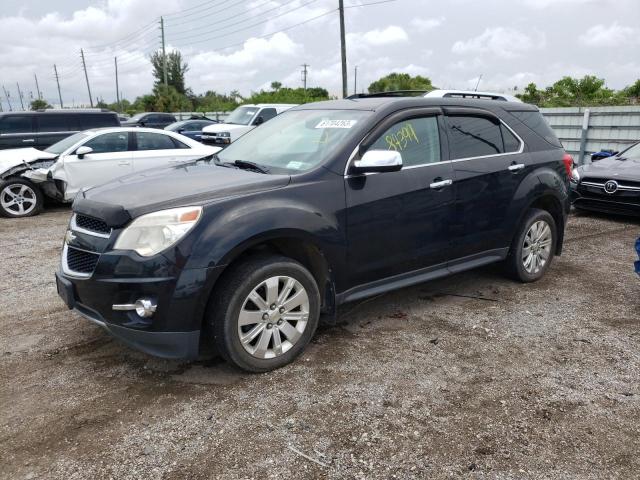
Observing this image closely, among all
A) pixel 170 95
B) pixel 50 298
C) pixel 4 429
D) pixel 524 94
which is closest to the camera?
pixel 4 429

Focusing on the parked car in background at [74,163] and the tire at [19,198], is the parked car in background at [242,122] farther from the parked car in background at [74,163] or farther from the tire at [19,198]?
the tire at [19,198]

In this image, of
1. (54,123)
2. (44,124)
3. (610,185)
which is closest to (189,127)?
(54,123)

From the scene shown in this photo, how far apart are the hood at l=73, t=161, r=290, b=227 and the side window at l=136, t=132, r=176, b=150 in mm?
5882

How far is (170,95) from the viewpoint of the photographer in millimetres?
46406

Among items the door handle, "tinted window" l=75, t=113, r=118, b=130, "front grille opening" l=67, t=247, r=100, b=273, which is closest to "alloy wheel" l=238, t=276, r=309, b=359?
"front grille opening" l=67, t=247, r=100, b=273

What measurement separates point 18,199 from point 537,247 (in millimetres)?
8120

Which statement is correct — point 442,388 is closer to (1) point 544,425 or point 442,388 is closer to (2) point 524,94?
(1) point 544,425

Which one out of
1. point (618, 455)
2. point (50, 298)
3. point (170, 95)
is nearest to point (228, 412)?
point (618, 455)

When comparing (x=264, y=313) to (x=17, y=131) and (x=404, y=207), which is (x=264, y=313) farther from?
(x=17, y=131)

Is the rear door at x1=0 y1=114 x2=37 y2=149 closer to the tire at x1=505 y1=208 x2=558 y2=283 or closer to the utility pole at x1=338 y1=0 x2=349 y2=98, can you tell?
the tire at x1=505 y1=208 x2=558 y2=283

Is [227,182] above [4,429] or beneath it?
above

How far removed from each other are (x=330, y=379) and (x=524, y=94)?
31.4 meters

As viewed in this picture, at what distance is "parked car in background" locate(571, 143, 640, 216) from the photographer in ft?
26.0

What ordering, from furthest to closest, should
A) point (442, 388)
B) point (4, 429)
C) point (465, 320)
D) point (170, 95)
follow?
point (170, 95) → point (465, 320) → point (442, 388) → point (4, 429)
